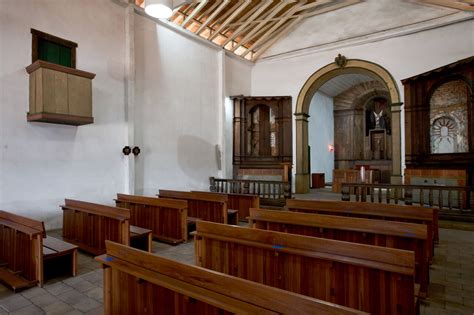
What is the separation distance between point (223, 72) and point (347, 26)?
3.85m

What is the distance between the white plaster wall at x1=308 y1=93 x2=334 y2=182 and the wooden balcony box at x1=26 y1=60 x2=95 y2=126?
8.88 meters

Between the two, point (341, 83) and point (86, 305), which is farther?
point (341, 83)

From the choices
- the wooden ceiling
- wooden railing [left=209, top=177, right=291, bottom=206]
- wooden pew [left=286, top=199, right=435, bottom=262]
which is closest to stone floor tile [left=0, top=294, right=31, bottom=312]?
wooden pew [left=286, top=199, right=435, bottom=262]

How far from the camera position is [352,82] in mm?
12711

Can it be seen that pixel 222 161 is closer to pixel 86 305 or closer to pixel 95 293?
pixel 95 293

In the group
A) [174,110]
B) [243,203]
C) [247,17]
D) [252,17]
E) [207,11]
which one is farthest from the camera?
[247,17]

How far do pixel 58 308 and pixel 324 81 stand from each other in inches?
345

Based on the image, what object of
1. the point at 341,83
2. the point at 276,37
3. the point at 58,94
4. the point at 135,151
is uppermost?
the point at 276,37

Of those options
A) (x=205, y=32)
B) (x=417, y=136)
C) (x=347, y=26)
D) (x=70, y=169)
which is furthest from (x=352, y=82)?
(x=70, y=169)

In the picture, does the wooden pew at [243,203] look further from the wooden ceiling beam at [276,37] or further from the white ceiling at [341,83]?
the white ceiling at [341,83]

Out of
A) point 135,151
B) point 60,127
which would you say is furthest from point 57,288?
point 135,151

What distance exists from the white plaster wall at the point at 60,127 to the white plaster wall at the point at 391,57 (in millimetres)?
5148

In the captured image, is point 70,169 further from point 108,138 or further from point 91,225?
point 91,225

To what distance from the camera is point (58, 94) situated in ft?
14.8
